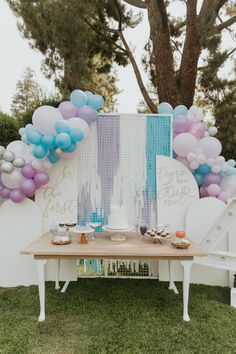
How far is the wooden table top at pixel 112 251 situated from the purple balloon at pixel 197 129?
51.8 inches

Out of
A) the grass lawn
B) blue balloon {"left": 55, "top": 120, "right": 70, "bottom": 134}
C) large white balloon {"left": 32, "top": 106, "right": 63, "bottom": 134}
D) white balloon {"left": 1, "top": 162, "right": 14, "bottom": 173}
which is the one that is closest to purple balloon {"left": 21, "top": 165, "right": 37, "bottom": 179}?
white balloon {"left": 1, "top": 162, "right": 14, "bottom": 173}

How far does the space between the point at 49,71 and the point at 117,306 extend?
6.04 metres

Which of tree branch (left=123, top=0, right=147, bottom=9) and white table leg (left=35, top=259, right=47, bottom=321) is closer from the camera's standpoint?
white table leg (left=35, top=259, right=47, bottom=321)

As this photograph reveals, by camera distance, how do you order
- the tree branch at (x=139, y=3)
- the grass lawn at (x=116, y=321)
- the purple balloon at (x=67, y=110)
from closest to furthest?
the grass lawn at (x=116, y=321) < the purple balloon at (x=67, y=110) < the tree branch at (x=139, y=3)

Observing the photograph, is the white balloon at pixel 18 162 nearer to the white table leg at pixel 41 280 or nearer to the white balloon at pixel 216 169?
the white table leg at pixel 41 280

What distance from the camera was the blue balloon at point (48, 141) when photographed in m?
3.32

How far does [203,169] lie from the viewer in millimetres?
3875

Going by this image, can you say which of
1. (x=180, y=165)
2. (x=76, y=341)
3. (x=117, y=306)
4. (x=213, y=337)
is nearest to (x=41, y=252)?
(x=76, y=341)

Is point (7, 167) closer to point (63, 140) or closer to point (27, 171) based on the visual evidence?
point (27, 171)

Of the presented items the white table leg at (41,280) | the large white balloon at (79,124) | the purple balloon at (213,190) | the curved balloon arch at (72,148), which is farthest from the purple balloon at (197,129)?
the white table leg at (41,280)

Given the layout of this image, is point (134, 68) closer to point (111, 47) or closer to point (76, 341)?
point (111, 47)

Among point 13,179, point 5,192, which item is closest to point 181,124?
point 13,179

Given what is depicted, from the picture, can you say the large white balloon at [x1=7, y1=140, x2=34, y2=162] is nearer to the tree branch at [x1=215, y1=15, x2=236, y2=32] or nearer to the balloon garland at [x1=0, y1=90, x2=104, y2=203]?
the balloon garland at [x1=0, y1=90, x2=104, y2=203]

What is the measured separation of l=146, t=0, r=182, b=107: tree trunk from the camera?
21.4ft
